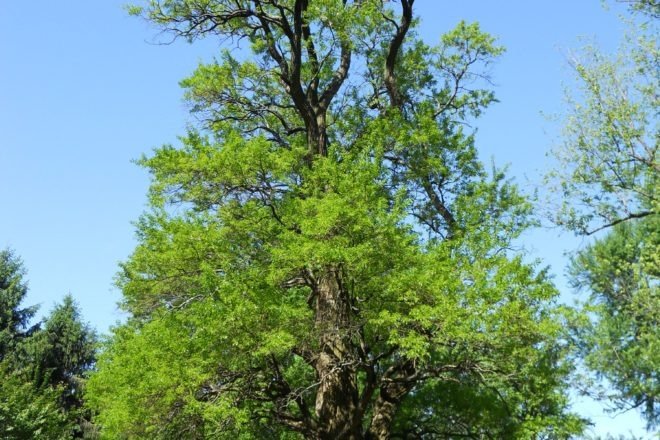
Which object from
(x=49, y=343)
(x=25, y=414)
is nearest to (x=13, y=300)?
(x=49, y=343)

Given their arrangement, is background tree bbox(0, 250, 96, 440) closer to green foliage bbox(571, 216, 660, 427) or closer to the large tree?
the large tree

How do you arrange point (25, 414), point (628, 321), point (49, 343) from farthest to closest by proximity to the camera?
point (49, 343) < point (628, 321) < point (25, 414)

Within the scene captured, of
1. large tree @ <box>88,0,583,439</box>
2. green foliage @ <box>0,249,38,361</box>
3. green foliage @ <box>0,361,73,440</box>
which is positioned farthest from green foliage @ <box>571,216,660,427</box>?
green foliage @ <box>0,249,38,361</box>

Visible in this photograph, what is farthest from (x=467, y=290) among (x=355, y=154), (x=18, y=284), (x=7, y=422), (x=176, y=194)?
(x=18, y=284)

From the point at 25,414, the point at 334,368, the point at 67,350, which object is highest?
the point at 67,350

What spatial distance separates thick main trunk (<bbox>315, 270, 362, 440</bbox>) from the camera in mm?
11773

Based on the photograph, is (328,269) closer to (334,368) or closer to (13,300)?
(334,368)

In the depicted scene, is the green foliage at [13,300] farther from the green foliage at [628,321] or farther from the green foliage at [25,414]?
the green foliage at [628,321]

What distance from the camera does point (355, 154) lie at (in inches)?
597

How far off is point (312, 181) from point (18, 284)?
27639 millimetres

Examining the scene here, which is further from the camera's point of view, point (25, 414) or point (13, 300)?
point (13, 300)

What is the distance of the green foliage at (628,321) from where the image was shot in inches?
584

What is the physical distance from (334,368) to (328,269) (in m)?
1.93

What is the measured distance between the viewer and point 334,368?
38.2ft
